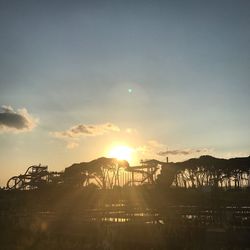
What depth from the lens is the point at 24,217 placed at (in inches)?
1121

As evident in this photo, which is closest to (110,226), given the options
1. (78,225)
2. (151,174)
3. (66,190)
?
(78,225)

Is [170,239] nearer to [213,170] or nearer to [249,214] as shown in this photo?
[249,214]

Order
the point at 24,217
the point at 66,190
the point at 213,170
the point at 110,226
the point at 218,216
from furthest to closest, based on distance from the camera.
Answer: the point at 213,170
the point at 66,190
the point at 24,217
the point at 218,216
the point at 110,226

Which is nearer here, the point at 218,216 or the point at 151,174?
the point at 218,216

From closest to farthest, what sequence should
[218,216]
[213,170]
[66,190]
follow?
[218,216] < [66,190] < [213,170]

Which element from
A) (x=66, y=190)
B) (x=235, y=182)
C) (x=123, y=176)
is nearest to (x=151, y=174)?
(x=123, y=176)

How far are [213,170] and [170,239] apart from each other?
4392 centimetres

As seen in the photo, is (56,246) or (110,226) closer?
(56,246)

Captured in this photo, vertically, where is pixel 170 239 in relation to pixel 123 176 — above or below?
below

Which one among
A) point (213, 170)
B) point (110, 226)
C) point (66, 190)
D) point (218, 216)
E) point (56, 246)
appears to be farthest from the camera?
point (213, 170)

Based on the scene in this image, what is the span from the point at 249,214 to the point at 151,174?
131 ft

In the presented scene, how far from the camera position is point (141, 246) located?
19984 mm

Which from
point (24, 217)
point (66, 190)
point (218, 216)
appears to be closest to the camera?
point (218, 216)

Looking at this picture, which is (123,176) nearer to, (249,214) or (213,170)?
(213,170)
